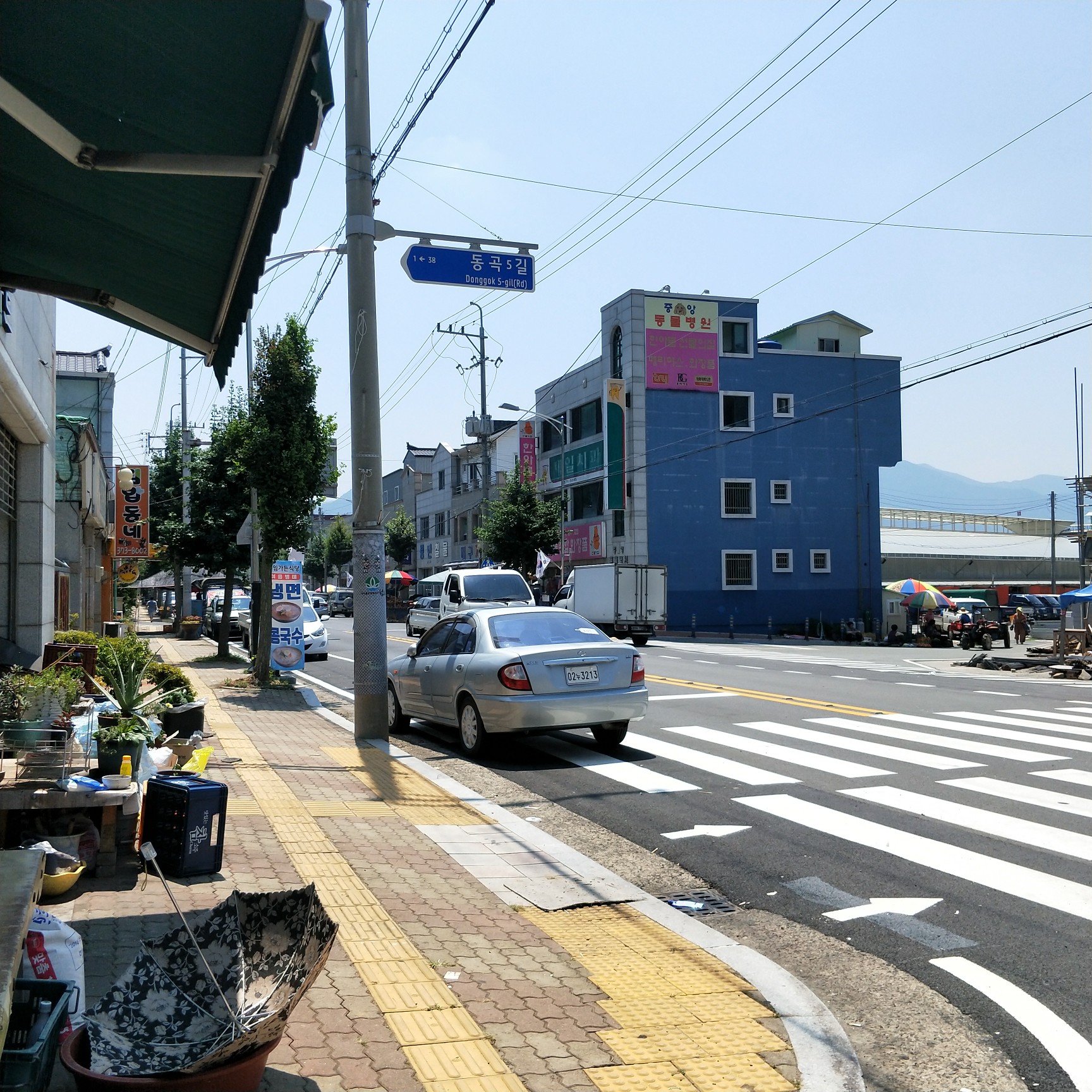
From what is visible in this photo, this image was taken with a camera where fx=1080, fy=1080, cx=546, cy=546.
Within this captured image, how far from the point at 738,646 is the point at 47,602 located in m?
25.7

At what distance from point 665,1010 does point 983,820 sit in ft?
14.4

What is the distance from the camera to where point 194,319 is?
290 inches

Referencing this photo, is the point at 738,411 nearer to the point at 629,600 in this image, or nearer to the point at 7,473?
the point at 629,600

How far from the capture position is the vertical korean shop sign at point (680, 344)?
4538 centimetres

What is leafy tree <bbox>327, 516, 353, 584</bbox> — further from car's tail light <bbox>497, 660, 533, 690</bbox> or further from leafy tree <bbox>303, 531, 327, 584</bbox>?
car's tail light <bbox>497, 660, 533, 690</bbox>

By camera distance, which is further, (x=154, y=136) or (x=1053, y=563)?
(x=1053, y=563)

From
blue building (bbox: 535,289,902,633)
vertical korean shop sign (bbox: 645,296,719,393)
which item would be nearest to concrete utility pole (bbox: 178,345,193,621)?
blue building (bbox: 535,289,902,633)

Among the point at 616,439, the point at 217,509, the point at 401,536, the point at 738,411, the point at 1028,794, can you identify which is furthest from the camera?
the point at 401,536

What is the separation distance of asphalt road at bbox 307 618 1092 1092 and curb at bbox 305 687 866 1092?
632 mm

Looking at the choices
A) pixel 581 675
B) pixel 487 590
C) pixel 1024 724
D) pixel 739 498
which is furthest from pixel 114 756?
pixel 739 498

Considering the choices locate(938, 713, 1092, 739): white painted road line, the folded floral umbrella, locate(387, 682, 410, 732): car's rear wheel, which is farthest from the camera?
locate(387, 682, 410, 732): car's rear wheel

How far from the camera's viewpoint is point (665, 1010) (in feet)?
14.9

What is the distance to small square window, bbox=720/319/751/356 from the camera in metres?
46.6

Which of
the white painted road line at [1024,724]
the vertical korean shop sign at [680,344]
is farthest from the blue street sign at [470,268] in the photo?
the vertical korean shop sign at [680,344]
